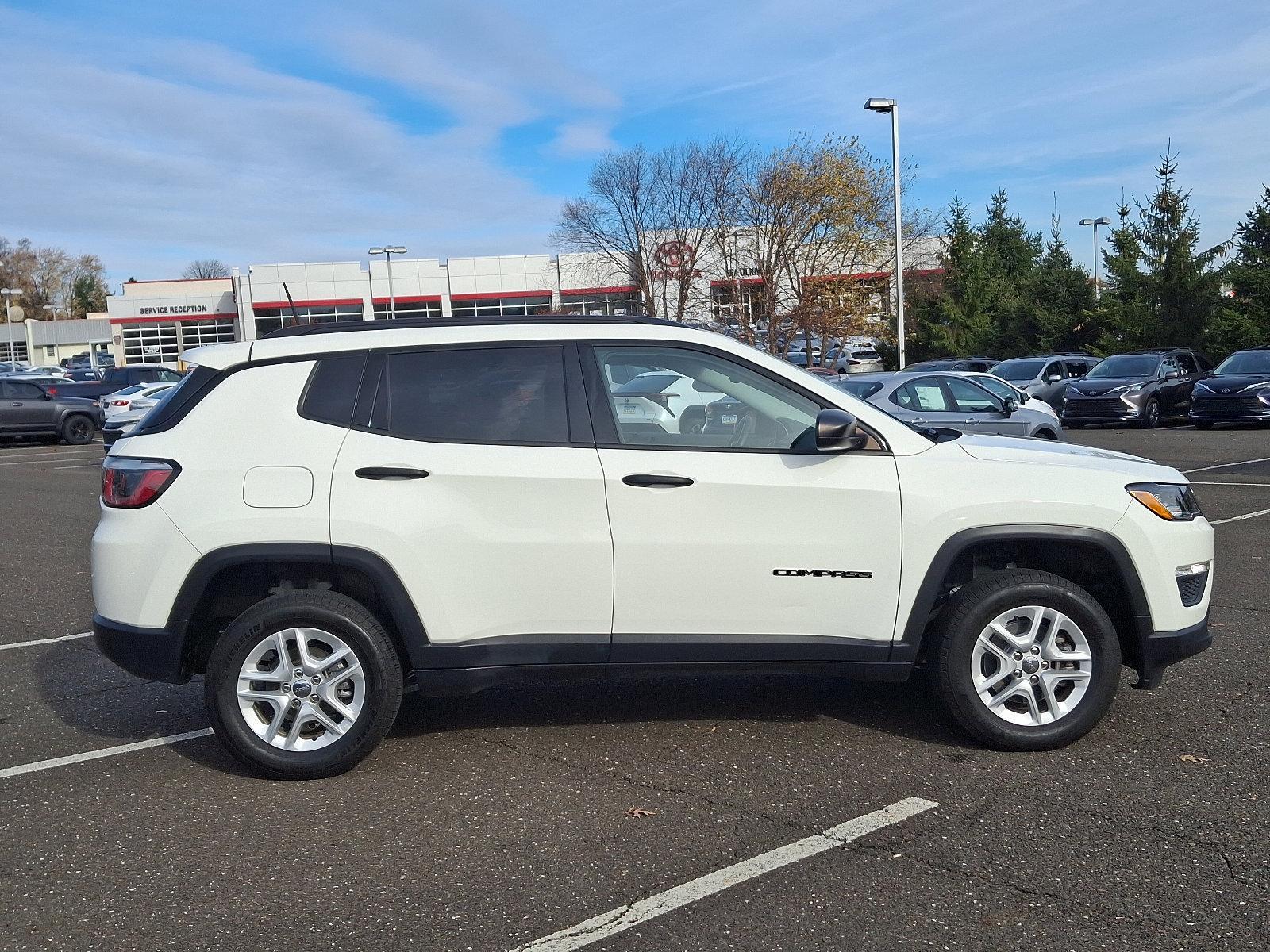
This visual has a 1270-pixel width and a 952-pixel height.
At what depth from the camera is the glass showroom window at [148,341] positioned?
250 feet

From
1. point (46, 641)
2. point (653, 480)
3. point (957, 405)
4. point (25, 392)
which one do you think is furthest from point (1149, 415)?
point (25, 392)

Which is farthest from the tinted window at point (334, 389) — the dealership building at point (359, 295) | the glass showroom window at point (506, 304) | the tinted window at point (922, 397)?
the glass showroom window at point (506, 304)

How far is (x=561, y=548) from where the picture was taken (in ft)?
15.4

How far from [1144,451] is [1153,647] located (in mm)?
15907

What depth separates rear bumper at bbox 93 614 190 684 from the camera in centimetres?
477

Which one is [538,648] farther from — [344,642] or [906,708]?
[906,708]

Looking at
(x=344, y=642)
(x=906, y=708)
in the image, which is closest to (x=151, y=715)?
(x=344, y=642)

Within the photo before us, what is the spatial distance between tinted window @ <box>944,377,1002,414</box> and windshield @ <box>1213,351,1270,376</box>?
1161 centimetres

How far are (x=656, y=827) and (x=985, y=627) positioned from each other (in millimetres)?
1605

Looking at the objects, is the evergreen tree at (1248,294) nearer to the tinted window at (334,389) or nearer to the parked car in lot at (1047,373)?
the parked car in lot at (1047,373)

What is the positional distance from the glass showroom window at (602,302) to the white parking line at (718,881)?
34729 millimetres

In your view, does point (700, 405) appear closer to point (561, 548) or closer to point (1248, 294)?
point (561, 548)

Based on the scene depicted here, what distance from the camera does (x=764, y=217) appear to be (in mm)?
37469

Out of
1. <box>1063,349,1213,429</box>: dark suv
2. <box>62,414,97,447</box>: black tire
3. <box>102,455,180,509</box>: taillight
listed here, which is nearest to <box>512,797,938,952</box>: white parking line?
<box>102,455,180,509</box>: taillight
